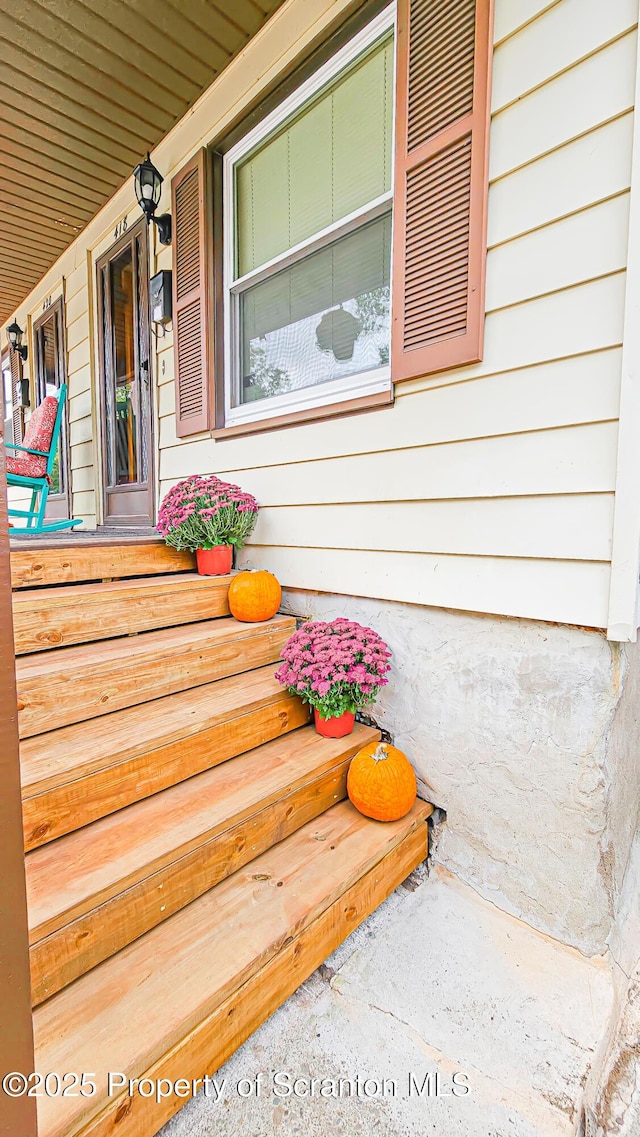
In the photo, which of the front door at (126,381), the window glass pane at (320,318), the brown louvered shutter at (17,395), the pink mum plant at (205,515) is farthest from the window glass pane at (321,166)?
the brown louvered shutter at (17,395)

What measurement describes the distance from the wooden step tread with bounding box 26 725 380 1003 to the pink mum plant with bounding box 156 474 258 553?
1.01m

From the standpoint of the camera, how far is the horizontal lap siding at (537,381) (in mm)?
1286

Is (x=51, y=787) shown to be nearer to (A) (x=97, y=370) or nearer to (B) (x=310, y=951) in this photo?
(B) (x=310, y=951)

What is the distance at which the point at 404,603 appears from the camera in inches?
72.7

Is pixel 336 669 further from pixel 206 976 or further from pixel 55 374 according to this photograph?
pixel 55 374

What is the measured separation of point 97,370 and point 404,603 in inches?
138

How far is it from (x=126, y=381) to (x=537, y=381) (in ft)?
10.8

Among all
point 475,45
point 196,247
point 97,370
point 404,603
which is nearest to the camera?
point 475,45

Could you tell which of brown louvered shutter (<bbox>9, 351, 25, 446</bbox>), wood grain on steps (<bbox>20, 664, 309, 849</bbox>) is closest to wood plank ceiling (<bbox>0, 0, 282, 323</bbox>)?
wood grain on steps (<bbox>20, 664, 309, 849</bbox>)

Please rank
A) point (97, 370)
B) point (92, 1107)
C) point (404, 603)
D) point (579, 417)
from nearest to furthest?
point (92, 1107), point (579, 417), point (404, 603), point (97, 370)

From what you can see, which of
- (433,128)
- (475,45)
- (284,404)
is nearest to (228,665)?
(284,404)

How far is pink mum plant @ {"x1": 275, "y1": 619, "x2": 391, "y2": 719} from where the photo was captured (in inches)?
67.1

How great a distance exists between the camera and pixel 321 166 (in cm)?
218

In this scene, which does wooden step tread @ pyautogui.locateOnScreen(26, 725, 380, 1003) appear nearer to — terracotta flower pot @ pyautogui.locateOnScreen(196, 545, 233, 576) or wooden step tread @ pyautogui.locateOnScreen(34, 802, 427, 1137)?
wooden step tread @ pyautogui.locateOnScreen(34, 802, 427, 1137)
